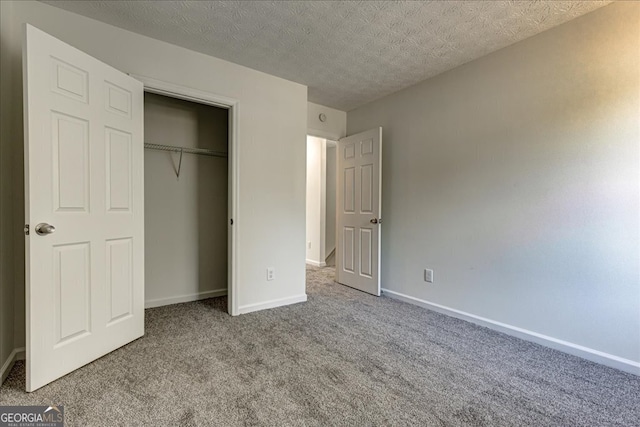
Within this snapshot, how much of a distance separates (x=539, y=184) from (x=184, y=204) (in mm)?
3402

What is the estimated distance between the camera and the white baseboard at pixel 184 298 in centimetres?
303

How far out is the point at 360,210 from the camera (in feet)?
12.3

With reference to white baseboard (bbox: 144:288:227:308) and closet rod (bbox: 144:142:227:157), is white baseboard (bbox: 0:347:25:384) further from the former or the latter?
closet rod (bbox: 144:142:227:157)

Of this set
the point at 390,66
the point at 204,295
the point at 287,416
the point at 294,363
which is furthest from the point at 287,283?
the point at 390,66

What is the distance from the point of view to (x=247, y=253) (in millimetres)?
2910

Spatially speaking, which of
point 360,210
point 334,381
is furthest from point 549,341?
point 360,210

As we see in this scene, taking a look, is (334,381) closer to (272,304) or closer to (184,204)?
(272,304)

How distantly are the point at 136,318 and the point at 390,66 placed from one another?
3.12m

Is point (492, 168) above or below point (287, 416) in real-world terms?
above

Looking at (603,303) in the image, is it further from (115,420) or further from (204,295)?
(204,295)

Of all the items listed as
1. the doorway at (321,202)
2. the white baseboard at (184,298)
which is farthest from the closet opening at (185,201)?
the doorway at (321,202)

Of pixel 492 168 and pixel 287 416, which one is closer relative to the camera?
pixel 287 416

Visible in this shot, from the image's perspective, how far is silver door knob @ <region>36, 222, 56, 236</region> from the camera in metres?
1.62

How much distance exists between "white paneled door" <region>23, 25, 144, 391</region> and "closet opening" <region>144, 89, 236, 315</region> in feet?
2.79
